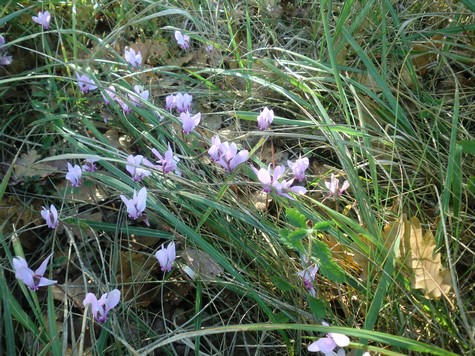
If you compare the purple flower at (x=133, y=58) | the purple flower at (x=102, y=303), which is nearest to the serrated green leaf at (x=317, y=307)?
the purple flower at (x=102, y=303)

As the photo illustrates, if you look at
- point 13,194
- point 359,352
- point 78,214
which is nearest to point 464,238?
point 359,352

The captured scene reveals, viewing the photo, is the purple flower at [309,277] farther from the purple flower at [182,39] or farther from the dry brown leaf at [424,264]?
the purple flower at [182,39]

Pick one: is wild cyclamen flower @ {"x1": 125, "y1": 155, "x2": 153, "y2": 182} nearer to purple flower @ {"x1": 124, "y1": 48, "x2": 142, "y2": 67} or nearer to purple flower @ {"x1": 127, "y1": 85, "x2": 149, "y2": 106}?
purple flower @ {"x1": 127, "y1": 85, "x2": 149, "y2": 106}

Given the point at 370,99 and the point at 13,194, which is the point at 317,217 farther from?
the point at 13,194

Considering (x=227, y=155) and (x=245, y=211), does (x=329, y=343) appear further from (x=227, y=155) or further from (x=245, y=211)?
(x=227, y=155)

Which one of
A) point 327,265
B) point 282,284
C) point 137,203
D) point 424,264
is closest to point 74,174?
point 137,203
